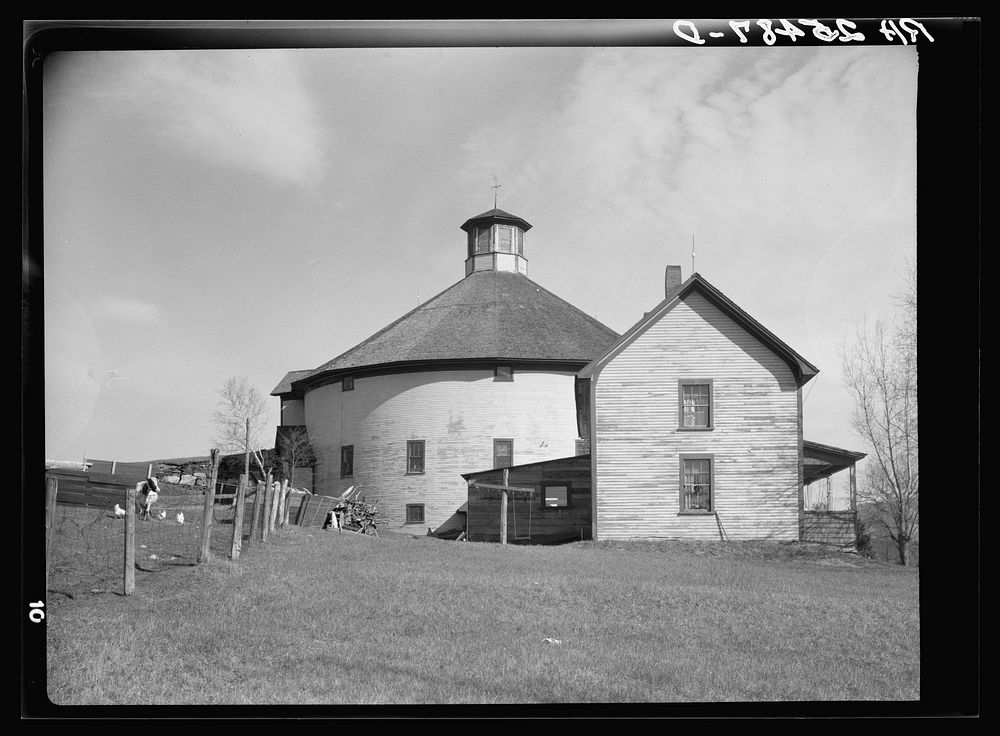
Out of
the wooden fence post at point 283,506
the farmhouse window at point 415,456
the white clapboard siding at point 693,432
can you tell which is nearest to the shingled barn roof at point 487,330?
the farmhouse window at point 415,456

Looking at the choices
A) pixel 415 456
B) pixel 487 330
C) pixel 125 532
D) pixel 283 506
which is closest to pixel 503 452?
pixel 415 456

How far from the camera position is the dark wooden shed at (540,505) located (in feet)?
99.8

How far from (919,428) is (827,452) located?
2514 cm

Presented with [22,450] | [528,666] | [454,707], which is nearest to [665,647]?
[528,666]

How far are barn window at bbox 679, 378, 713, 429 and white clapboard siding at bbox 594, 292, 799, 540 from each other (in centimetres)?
18

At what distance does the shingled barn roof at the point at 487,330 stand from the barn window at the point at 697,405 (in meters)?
10.4

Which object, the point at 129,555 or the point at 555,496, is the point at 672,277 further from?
the point at 129,555

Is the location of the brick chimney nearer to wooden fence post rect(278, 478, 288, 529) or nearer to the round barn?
the round barn

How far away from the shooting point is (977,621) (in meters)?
6.50

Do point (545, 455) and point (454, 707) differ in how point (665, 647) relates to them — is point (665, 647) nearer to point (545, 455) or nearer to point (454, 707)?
point (454, 707)

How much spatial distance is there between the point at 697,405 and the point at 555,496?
5.80 metres

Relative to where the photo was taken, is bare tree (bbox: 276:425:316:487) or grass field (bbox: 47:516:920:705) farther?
bare tree (bbox: 276:425:316:487)

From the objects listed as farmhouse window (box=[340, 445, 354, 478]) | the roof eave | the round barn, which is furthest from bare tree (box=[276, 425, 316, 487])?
the roof eave

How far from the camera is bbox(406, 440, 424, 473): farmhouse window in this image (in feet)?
122
